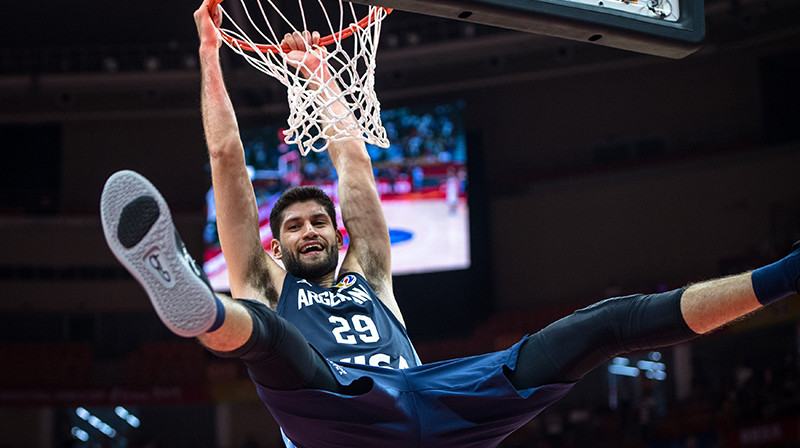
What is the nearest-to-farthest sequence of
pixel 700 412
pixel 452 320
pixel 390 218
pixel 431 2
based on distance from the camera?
1. pixel 431 2
2. pixel 700 412
3. pixel 390 218
4. pixel 452 320

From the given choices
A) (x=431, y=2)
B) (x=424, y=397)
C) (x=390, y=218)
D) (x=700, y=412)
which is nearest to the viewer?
(x=431, y=2)

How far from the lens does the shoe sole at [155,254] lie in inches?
94.3

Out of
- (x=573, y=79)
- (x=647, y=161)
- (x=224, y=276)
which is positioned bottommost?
(x=224, y=276)

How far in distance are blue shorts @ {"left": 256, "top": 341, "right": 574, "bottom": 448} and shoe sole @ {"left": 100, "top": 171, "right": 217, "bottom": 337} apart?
1.97 ft

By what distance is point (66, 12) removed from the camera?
47.5ft

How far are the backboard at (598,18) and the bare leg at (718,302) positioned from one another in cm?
91

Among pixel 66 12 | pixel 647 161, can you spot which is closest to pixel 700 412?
pixel 647 161

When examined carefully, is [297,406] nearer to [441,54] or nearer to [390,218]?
[390,218]

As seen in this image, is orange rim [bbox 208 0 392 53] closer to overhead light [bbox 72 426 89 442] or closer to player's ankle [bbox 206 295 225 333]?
player's ankle [bbox 206 295 225 333]

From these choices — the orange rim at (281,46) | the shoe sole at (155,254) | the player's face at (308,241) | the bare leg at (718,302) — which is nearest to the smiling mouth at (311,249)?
the player's face at (308,241)

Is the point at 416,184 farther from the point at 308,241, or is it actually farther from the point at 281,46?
the point at 308,241

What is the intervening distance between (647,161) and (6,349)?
453 inches

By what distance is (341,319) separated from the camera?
12.1ft

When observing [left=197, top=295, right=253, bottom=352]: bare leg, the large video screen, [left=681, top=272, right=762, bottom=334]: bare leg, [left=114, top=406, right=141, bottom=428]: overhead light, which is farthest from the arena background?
[left=197, top=295, right=253, bottom=352]: bare leg
